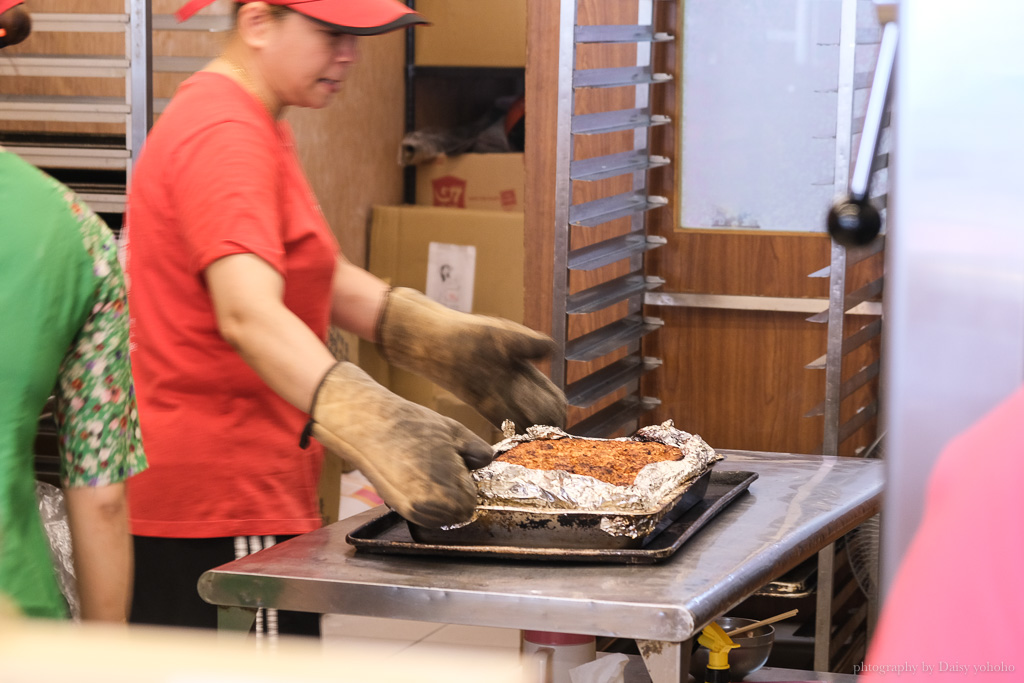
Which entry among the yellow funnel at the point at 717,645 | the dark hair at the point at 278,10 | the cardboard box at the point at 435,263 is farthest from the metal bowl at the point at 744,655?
the cardboard box at the point at 435,263

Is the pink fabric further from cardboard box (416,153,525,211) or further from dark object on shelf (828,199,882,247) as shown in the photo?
cardboard box (416,153,525,211)

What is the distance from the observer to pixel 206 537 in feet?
5.86

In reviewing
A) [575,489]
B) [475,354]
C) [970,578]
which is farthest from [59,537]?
[970,578]

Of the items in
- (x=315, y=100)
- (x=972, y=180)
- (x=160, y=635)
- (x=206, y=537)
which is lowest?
(x=206, y=537)

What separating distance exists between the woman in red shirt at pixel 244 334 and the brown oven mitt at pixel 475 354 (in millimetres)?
209

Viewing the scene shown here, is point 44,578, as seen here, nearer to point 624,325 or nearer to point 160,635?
point 160,635

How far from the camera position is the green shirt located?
110cm

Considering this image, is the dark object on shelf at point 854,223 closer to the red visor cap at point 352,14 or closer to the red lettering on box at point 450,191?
the red visor cap at point 352,14

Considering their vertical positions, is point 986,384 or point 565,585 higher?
point 986,384

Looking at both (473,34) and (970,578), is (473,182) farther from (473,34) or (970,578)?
(970,578)

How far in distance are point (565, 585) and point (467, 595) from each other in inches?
5.2

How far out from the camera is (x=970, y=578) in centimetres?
49

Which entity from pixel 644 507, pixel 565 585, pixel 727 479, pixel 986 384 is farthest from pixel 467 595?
pixel 986 384

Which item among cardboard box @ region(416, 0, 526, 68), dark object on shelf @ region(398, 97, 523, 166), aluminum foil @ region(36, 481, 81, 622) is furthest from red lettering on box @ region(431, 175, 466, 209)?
aluminum foil @ region(36, 481, 81, 622)
